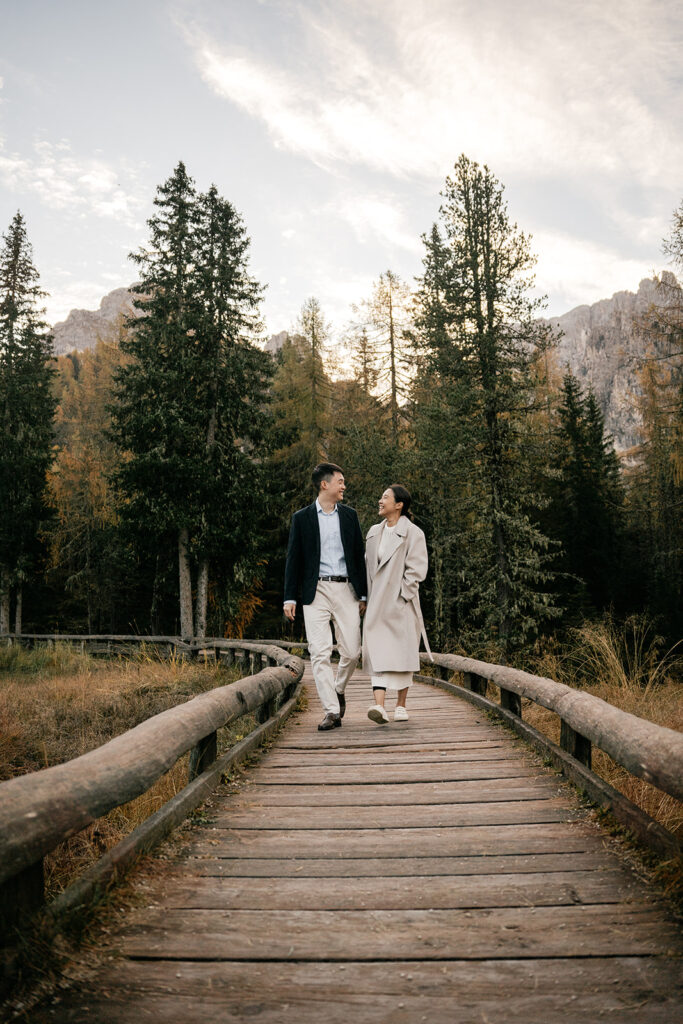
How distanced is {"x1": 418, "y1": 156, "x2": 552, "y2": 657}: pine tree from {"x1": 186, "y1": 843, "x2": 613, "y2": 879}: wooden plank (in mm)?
15567

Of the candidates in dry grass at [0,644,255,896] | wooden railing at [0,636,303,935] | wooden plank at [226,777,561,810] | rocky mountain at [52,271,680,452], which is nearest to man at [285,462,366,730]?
wooden railing at [0,636,303,935]

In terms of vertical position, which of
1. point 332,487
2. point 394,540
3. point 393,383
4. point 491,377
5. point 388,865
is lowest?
point 388,865

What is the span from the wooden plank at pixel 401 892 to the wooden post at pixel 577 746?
60.5 inches

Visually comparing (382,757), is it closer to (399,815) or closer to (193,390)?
(399,815)

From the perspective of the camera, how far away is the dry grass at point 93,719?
5.66m

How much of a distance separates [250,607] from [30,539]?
9.98m

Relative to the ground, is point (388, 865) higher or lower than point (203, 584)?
lower

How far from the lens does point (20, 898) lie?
2096 millimetres

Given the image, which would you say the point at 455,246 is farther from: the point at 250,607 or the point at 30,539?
the point at 30,539

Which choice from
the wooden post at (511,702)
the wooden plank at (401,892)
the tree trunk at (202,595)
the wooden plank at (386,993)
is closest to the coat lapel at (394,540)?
the wooden post at (511,702)

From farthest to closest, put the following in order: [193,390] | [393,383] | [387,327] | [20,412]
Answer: [20,412]
[387,327]
[393,383]
[193,390]

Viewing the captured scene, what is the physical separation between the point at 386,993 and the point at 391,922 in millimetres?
481

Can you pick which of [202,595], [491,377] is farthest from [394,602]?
[202,595]

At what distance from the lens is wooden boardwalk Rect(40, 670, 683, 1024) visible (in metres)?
1.91
